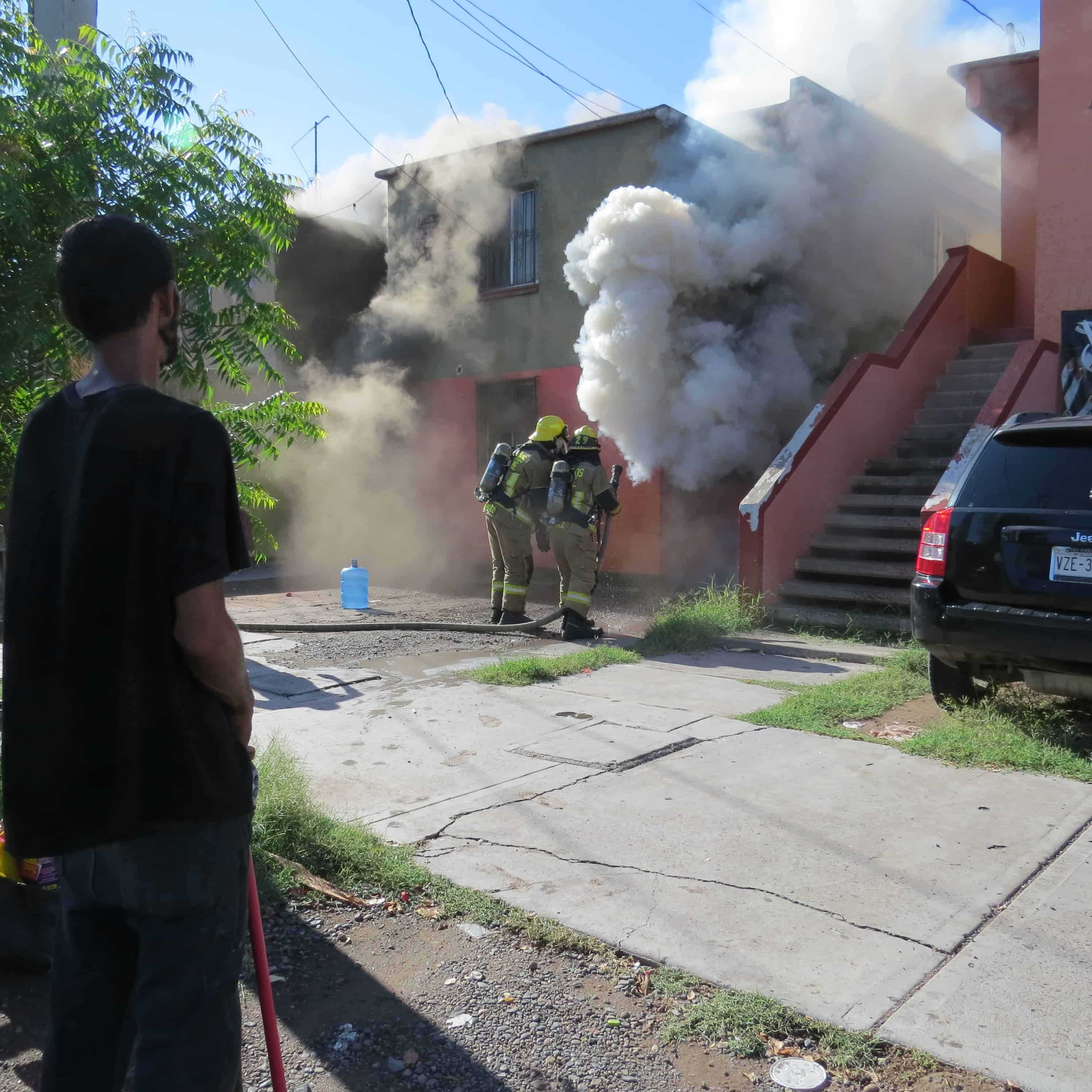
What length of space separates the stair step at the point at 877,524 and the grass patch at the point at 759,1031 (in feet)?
21.8

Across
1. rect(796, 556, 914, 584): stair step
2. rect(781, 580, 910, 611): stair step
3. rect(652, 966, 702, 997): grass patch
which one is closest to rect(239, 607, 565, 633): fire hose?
rect(781, 580, 910, 611): stair step

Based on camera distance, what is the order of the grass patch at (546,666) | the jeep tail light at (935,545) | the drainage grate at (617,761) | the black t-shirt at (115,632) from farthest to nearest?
1. the grass patch at (546,666)
2. the jeep tail light at (935,545)
3. the drainage grate at (617,761)
4. the black t-shirt at (115,632)

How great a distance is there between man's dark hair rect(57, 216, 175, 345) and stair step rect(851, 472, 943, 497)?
867 centimetres

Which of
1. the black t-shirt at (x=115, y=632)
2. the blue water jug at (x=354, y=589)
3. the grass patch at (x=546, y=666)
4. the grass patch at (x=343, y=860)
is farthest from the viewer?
the blue water jug at (x=354, y=589)

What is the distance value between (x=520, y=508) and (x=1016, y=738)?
4.91 meters

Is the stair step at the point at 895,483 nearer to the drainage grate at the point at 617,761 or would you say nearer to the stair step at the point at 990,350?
the stair step at the point at 990,350

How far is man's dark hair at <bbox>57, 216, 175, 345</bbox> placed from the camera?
1818mm

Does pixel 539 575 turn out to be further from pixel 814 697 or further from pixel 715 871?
pixel 715 871

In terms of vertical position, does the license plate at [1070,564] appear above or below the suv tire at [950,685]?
above

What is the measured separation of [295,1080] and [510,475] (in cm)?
675

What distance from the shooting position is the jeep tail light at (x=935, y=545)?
17.6 feet

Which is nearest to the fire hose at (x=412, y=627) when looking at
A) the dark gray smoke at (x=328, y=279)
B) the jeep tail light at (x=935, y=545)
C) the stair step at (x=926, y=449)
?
the stair step at (x=926, y=449)

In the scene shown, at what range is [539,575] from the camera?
45.6ft

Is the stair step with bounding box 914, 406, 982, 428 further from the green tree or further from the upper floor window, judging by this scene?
the green tree
